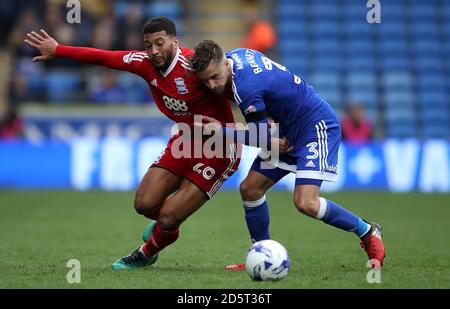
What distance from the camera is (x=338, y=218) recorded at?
7430mm

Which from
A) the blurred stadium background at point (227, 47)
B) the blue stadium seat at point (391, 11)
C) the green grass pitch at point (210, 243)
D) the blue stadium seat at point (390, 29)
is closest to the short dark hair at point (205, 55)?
the green grass pitch at point (210, 243)

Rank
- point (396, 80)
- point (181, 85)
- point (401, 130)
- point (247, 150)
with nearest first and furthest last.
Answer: point (181, 85), point (247, 150), point (401, 130), point (396, 80)

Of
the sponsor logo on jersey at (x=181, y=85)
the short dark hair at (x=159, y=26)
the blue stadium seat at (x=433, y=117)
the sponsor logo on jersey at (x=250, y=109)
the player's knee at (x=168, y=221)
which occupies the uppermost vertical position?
the short dark hair at (x=159, y=26)

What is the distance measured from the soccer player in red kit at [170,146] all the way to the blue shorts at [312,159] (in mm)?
415

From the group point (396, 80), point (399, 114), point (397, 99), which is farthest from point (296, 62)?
point (399, 114)

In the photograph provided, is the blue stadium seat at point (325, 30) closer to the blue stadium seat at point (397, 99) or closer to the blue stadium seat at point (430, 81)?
the blue stadium seat at point (397, 99)

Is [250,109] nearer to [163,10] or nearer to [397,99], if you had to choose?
[397,99]

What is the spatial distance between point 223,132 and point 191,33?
14.2 meters

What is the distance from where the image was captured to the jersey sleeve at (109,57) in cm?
754

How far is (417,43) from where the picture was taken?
21.3 metres

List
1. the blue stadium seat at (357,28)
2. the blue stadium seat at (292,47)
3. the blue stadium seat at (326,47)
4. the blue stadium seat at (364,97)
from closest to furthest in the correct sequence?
the blue stadium seat at (364,97) → the blue stadium seat at (292,47) → the blue stadium seat at (326,47) → the blue stadium seat at (357,28)

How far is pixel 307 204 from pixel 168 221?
1236 millimetres

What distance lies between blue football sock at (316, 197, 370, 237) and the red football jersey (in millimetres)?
1231

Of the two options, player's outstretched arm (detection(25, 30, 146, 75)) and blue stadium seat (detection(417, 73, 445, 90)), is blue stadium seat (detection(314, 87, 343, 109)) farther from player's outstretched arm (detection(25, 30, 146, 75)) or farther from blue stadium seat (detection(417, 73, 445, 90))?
player's outstretched arm (detection(25, 30, 146, 75))
